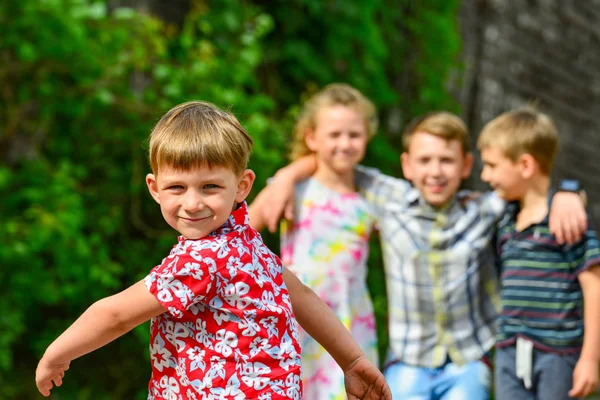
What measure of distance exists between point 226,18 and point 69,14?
1.05 meters

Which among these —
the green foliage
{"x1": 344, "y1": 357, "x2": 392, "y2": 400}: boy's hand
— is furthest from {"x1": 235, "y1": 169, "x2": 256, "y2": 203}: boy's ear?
the green foliage

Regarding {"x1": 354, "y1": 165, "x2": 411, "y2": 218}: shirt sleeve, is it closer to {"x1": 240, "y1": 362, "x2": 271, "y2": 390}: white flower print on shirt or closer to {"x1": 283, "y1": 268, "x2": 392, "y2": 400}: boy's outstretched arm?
{"x1": 283, "y1": 268, "x2": 392, "y2": 400}: boy's outstretched arm

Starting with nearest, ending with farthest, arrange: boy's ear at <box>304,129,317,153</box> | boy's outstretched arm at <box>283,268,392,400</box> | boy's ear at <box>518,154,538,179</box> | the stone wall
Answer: boy's outstretched arm at <box>283,268,392,400</box> < boy's ear at <box>518,154,538,179</box> < boy's ear at <box>304,129,317,153</box> < the stone wall

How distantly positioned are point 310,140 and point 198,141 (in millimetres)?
1782

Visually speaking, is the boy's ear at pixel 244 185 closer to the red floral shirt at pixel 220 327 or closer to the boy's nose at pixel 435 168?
the red floral shirt at pixel 220 327

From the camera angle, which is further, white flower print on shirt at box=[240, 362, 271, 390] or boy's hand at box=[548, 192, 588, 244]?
boy's hand at box=[548, 192, 588, 244]

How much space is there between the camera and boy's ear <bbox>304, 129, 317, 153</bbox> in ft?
12.0

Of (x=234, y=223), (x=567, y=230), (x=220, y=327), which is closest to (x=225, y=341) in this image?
(x=220, y=327)

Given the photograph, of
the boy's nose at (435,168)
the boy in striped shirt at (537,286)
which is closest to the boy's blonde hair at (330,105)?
the boy's nose at (435,168)

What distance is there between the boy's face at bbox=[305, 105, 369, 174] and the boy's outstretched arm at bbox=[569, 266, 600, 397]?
0.95m

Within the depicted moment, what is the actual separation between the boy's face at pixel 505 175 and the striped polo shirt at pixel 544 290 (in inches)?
6.0

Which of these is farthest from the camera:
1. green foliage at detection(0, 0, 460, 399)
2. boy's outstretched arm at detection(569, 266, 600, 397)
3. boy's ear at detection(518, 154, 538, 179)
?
green foliage at detection(0, 0, 460, 399)

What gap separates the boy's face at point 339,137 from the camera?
3547 mm

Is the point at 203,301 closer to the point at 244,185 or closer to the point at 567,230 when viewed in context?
the point at 244,185
